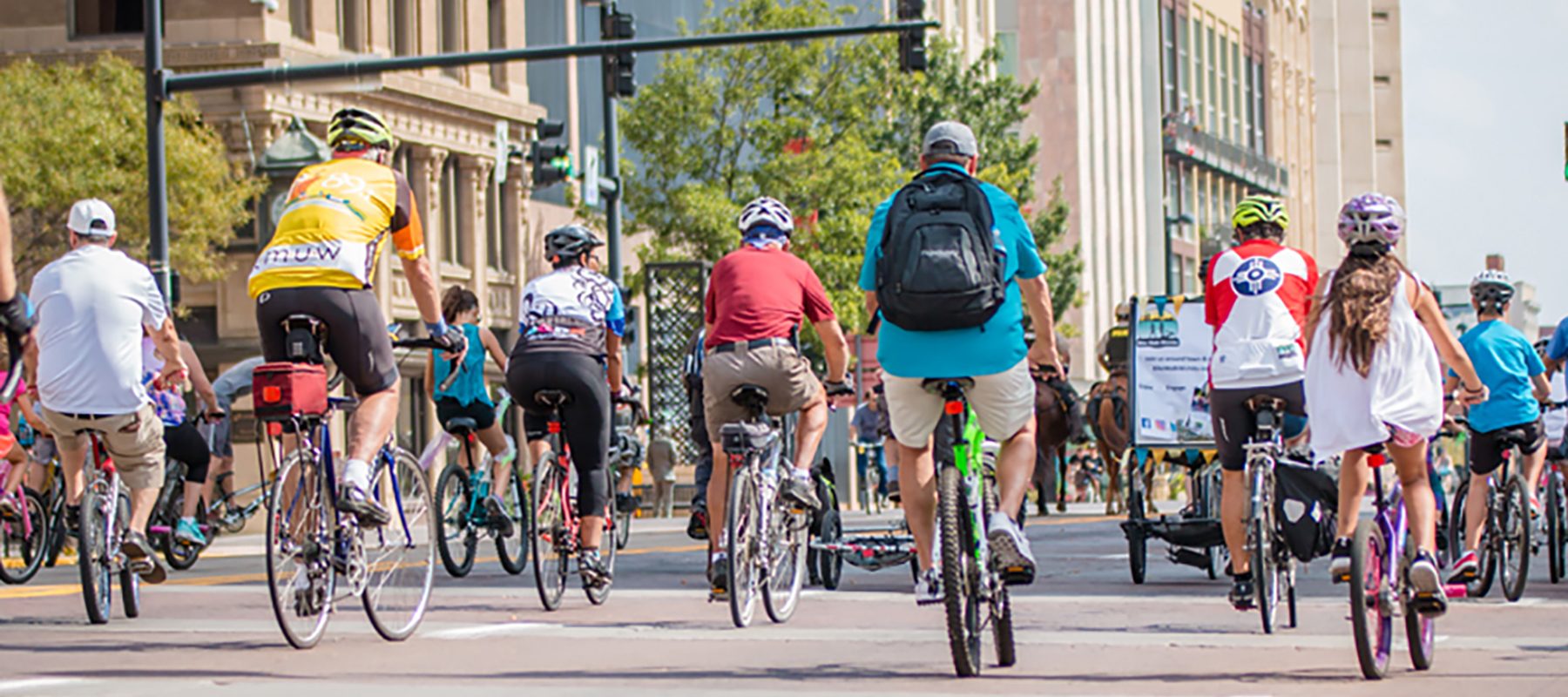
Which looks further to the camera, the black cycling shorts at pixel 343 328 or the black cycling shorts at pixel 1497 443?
the black cycling shorts at pixel 1497 443

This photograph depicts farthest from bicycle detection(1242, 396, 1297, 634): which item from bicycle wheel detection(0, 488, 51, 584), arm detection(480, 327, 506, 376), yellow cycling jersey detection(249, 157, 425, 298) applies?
bicycle wheel detection(0, 488, 51, 584)

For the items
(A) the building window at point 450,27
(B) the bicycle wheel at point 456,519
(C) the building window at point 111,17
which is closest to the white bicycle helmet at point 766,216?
(B) the bicycle wheel at point 456,519

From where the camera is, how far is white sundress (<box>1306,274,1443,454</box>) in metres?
9.09

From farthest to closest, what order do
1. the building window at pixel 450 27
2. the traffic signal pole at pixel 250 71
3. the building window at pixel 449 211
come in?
the building window at pixel 450 27 < the building window at pixel 449 211 < the traffic signal pole at pixel 250 71

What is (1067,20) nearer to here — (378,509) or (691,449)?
(691,449)

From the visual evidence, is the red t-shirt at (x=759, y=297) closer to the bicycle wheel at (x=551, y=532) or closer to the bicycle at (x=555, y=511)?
the bicycle at (x=555, y=511)

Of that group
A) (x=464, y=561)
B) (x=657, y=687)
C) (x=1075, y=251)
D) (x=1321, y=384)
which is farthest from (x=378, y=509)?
(x=1075, y=251)

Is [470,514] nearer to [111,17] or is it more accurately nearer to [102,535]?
[102,535]

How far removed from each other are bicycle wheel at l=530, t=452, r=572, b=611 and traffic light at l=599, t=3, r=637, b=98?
14.1 metres

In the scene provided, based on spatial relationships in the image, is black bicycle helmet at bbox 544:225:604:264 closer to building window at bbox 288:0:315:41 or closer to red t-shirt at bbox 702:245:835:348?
red t-shirt at bbox 702:245:835:348

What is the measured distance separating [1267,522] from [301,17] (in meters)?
30.1

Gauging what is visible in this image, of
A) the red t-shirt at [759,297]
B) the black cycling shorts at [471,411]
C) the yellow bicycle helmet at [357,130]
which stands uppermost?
the yellow bicycle helmet at [357,130]

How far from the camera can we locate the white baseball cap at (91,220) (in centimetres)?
1138

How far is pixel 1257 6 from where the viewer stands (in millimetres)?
97688
